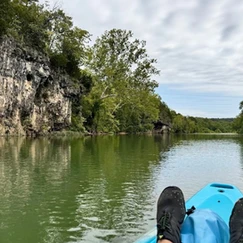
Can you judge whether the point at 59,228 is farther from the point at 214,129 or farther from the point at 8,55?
the point at 214,129

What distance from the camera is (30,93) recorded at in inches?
1228

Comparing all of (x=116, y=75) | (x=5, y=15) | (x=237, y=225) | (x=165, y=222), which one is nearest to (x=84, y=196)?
(x=165, y=222)

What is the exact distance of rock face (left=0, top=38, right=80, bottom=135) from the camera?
27500 millimetres

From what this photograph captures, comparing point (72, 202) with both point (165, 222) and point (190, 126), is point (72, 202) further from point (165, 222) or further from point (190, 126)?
point (190, 126)

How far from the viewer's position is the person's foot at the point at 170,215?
2716mm

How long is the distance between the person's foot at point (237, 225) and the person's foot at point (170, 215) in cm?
44

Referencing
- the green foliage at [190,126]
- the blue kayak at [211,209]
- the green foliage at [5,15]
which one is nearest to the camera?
the blue kayak at [211,209]

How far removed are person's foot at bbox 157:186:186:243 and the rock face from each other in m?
25.8

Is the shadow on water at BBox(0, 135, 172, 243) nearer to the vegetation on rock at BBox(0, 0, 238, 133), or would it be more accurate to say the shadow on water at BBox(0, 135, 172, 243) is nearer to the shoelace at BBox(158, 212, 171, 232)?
the shoelace at BBox(158, 212, 171, 232)

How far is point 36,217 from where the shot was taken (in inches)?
213

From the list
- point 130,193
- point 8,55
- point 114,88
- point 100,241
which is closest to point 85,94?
point 114,88

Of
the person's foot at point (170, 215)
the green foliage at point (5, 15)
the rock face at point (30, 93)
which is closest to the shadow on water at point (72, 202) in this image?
the person's foot at point (170, 215)

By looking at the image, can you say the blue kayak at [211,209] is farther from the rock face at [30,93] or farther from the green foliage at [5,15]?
the rock face at [30,93]

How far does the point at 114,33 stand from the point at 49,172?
36902 millimetres
